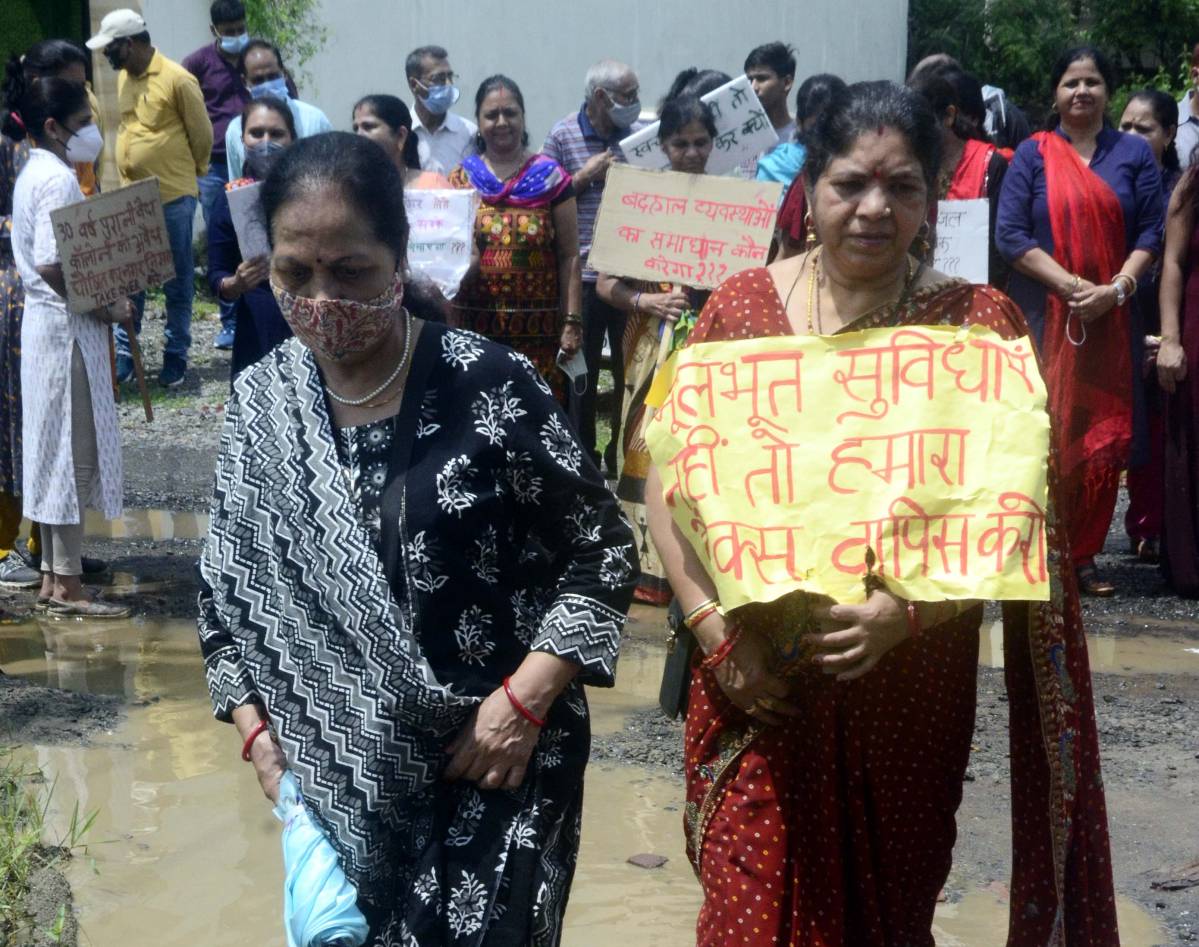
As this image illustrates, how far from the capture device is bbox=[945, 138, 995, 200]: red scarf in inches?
260

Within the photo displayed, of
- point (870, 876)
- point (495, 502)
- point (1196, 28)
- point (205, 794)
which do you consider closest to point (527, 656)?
point (495, 502)

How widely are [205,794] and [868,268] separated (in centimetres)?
272

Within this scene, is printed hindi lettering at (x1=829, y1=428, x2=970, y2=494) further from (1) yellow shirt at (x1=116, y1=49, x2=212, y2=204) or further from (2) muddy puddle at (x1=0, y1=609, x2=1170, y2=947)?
(1) yellow shirt at (x1=116, y1=49, x2=212, y2=204)

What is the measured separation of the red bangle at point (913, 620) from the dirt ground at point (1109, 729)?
1.60 metres

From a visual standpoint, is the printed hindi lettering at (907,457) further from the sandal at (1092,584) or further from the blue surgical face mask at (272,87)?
the blue surgical face mask at (272,87)

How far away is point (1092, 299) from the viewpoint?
681cm

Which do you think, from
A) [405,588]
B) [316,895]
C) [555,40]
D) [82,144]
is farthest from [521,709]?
[555,40]

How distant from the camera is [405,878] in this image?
8.23ft

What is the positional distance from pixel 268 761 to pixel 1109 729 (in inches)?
138

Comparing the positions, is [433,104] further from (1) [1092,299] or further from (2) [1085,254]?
(1) [1092,299]

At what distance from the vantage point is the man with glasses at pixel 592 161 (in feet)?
27.1

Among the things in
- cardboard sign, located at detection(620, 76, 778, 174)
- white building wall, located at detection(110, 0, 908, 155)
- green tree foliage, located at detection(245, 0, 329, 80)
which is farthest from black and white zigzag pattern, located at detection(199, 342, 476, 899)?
green tree foliage, located at detection(245, 0, 329, 80)

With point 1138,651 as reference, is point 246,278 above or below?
above

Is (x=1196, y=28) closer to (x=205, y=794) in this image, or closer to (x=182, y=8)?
(x=182, y=8)
